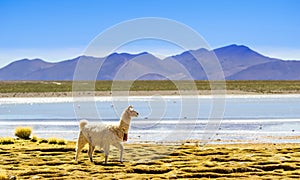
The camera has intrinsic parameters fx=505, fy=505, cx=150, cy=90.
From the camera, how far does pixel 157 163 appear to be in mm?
10766

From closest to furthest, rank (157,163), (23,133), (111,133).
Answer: (111,133) → (157,163) → (23,133)

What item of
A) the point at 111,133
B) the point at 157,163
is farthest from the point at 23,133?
the point at 157,163

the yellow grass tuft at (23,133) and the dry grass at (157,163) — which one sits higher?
the yellow grass tuft at (23,133)

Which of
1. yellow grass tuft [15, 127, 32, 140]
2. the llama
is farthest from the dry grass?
yellow grass tuft [15, 127, 32, 140]

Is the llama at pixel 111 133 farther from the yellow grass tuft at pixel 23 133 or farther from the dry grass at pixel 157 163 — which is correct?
the yellow grass tuft at pixel 23 133

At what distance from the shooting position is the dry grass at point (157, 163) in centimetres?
941

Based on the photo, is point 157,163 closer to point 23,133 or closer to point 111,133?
point 111,133

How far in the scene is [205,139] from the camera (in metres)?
16.4

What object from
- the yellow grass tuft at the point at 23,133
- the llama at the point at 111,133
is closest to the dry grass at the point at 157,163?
the llama at the point at 111,133

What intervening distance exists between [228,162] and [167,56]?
3.03 metres

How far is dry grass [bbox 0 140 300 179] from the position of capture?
9.41 meters

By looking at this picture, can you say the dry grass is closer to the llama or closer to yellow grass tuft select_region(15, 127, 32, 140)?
the llama

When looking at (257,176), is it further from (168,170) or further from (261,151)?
(261,151)

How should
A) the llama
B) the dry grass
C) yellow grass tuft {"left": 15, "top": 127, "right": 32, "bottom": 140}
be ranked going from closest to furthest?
the dry grass < the llama < yellow grass tuft {"left": 15, "top": 127, "right": 32, "bottom": 140}
